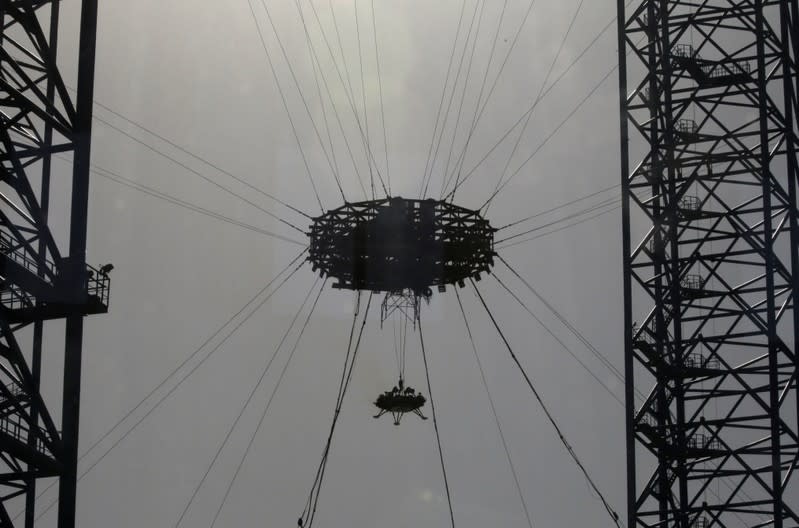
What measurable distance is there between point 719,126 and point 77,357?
1979 centimetres

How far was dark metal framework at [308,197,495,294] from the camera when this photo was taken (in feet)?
113

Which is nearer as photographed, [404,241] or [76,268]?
[76,268]

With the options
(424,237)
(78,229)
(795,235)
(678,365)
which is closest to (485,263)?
(424,237)

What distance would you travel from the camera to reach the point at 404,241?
34.9 meters

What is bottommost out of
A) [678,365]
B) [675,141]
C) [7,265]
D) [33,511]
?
A: [33,511]

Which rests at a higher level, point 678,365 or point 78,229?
point 78,229

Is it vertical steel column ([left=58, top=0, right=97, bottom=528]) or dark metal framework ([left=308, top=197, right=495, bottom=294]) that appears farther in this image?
dark metal framework ([left=308, top=197, right=495, bottom=294])

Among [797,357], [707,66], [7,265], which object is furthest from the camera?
[707,66]

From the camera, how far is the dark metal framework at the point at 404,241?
3450 centimetres

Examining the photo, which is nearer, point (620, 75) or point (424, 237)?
point (424, 237)

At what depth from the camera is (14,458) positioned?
2830cm

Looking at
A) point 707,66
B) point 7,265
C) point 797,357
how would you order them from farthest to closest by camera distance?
point 707,66 → point 797,357 → point 7,265

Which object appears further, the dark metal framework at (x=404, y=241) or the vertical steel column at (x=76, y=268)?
the dark metal framework at (x=404, y=241)

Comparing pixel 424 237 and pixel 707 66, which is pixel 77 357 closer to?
pixel 424 237
